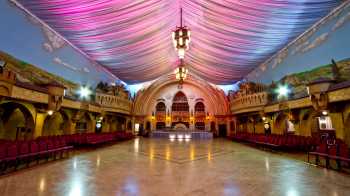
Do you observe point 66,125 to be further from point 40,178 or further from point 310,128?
point 310,128

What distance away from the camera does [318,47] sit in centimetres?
875

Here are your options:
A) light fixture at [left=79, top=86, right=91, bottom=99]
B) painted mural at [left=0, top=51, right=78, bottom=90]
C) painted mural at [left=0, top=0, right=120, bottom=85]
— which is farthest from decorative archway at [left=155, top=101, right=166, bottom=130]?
painted mural at [left=0, top=51, right=78, bottom=90]

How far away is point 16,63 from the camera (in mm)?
7465

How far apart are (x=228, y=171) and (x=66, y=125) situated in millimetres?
11888

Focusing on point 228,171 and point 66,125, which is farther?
point 66,125

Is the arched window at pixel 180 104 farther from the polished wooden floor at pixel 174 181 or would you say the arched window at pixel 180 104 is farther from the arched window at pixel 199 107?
the polished wooden floor at pixel 174 181

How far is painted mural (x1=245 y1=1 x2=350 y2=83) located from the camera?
24.1 feet

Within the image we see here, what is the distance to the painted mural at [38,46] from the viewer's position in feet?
22.9

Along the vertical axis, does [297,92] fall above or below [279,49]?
below

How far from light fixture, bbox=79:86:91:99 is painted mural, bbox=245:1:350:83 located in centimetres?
1356

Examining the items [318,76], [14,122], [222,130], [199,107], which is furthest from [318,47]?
[199,107]

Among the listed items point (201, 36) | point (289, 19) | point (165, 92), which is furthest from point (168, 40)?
point (165, 92)

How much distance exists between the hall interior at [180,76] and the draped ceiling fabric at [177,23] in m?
0.07

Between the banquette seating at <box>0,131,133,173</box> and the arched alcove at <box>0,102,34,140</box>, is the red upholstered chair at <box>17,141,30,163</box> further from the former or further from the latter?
the arched alcove at <box>0,102,34,140</box>
